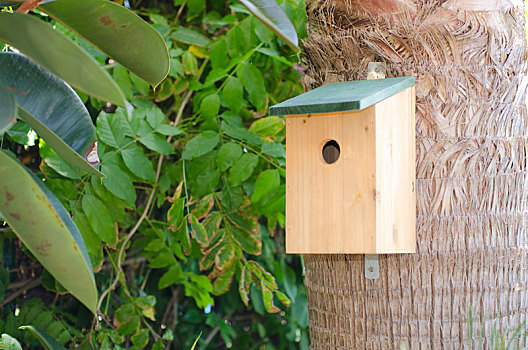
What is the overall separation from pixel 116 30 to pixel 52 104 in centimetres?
19

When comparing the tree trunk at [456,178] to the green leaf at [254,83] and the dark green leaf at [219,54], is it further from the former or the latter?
the dark green leaf at [219,54]

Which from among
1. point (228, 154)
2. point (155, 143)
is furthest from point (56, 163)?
point (228, 154)

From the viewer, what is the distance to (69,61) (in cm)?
Answer: 68

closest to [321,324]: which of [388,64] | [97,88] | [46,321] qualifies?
[388,64]

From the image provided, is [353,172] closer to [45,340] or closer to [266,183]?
[266,183]

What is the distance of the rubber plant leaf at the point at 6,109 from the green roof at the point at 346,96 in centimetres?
62

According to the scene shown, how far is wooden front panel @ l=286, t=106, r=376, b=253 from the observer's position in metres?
1.26

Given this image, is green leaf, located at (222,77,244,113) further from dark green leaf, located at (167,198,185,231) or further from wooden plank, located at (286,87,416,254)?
wooden plank, located at (286,87,416,254)

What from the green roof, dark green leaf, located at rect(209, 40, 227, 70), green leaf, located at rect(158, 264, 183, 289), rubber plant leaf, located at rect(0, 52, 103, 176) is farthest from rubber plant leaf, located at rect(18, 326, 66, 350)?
dark green leaf, located at rect(209, 40, 227, 70)

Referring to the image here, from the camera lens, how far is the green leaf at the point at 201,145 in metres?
1.94

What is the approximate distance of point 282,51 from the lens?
2.21m

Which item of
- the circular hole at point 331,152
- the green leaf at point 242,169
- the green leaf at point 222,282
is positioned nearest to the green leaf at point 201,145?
the green leaf at point 242,169

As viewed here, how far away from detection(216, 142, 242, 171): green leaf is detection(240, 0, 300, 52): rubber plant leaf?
3.21 feet

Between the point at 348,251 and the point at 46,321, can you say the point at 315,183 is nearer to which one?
the point at 348,251
